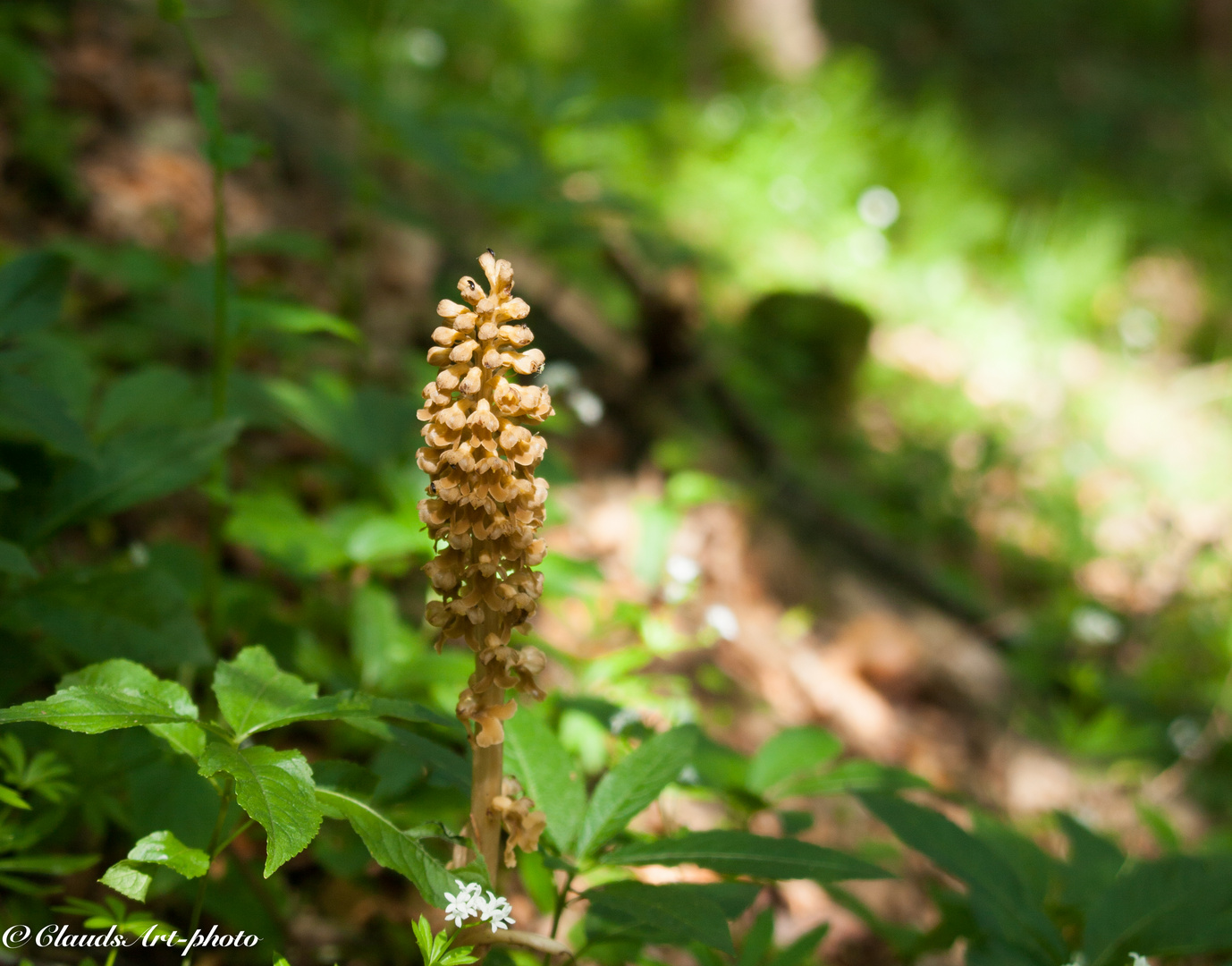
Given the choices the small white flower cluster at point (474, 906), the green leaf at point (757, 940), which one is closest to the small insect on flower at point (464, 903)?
the small white flower cluster at point (474, 906)

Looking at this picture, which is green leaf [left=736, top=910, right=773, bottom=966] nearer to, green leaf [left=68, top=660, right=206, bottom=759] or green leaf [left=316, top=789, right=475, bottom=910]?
green leaf [left=316, top=789, right=475, bottom=910]

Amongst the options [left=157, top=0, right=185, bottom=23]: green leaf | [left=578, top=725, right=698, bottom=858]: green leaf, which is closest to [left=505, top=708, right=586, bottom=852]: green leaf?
[left=578, top=725, right=698, bottom=858]: green leaf

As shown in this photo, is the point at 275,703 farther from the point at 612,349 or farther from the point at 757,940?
the point at 612,349

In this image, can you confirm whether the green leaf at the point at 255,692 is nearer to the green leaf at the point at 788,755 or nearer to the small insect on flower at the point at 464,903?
the small insect on flower at the point at 464,903

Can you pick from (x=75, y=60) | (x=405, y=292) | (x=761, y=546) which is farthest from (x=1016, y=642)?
(x=75, y=60)

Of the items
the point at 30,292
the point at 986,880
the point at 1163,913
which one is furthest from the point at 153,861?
the point at 1163,913
